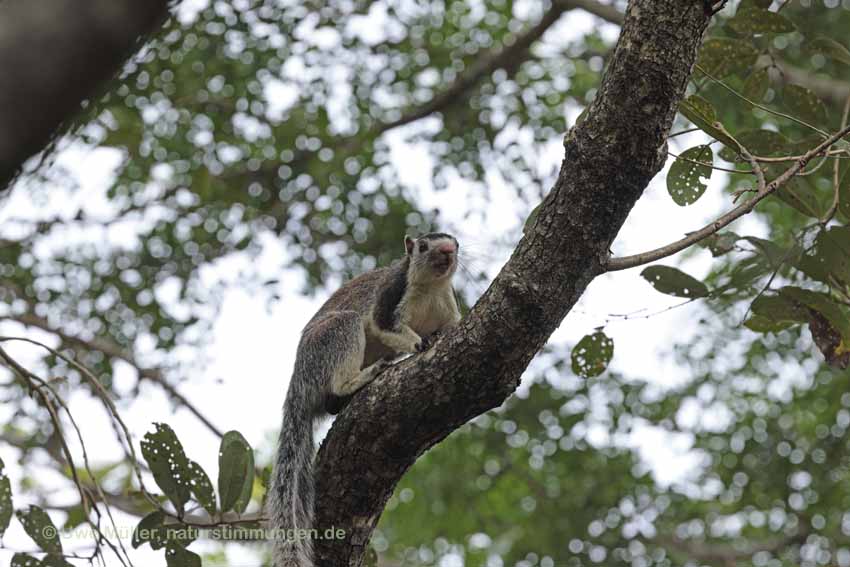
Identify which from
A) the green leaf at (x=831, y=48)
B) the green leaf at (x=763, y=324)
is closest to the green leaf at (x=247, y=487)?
the green leaf at (x=763, y=324)

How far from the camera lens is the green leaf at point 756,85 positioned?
4977mm

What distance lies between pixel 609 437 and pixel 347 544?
5492mm

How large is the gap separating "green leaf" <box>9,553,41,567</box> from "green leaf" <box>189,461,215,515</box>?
0.69 meters

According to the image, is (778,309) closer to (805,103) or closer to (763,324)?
(763,324)

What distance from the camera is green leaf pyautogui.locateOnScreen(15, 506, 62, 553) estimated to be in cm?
404

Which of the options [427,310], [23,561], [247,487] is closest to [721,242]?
[427,310]

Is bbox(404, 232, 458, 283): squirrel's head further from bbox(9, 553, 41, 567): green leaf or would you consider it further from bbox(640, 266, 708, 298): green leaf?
bbox(9, 553, 41, 567): green leaf

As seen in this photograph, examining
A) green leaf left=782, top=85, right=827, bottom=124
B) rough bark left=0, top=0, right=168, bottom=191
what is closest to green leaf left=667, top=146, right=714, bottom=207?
green leaf left=782, top=85, right=827, bottom=124

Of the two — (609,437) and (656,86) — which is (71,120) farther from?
(609,437)

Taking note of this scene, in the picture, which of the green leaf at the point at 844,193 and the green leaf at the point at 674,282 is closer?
the green leaf at the point at 844,193

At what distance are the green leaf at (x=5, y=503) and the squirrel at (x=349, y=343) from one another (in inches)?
43.0

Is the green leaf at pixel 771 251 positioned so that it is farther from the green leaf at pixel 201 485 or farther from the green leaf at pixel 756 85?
the green leaf at pixel 201 485

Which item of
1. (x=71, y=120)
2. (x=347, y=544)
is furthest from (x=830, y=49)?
(x=71, y=120)

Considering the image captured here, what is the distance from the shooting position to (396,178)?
876 cm
